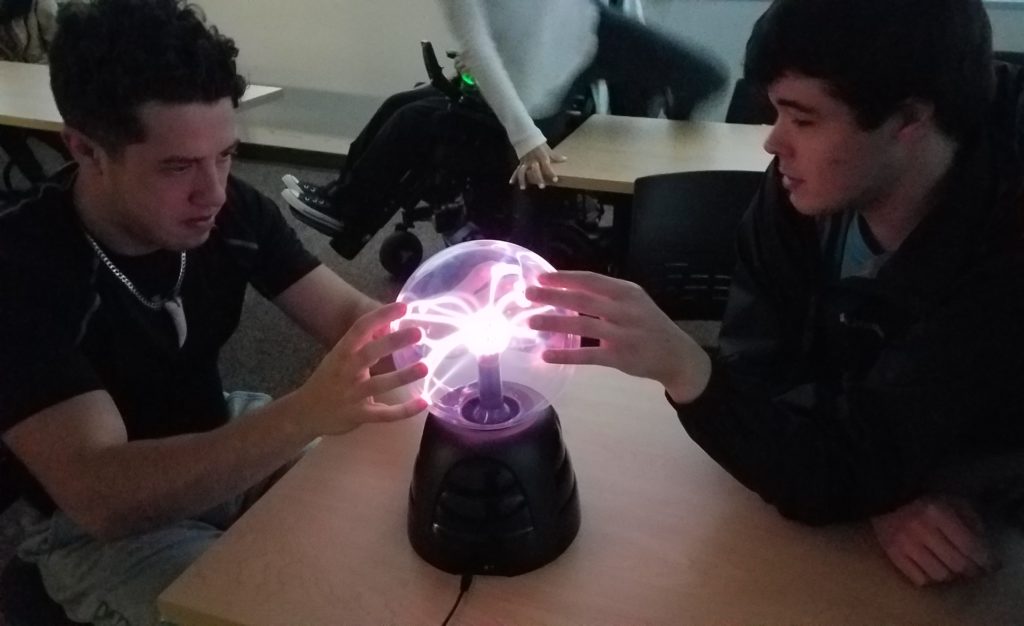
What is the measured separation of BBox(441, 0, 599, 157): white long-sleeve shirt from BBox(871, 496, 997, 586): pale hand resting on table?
1.49 m

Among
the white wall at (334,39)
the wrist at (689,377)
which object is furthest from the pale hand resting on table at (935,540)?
the white wall at (334,39)

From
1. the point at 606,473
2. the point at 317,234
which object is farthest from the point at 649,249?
the point at 317,234

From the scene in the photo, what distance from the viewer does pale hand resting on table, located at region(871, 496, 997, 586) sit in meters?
0.83

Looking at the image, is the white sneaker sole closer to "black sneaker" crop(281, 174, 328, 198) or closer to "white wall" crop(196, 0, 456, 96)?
"black sneaker" crop(281, 174, 328, 198)

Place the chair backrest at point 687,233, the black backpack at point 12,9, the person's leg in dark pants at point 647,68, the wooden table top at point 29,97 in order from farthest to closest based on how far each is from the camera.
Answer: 1. the black backpack at point 12,9
2. the wooden table top at point 29,97
3. the person's leg in dark pants at point 647,68
4. the chair backrest at point 687,233

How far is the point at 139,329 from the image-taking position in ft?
3.86

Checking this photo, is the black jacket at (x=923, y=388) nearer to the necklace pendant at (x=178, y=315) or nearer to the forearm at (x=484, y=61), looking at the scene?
the necklace pendant at (x=178, y=315)

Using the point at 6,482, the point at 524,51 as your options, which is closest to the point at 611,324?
the point at 6,482

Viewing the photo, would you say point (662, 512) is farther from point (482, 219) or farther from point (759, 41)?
point (482, 219)

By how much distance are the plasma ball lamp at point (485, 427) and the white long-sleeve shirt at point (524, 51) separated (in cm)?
133

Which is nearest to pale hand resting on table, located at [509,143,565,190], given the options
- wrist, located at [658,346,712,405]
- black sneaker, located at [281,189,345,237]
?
black sneaker, located at [281,189,345,237]

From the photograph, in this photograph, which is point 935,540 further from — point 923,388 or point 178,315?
point 178,315

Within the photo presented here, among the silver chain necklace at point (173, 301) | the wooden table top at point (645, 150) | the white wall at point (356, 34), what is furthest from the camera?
the white wall at point (356, 34)

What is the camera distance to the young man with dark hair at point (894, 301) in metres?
0.84
